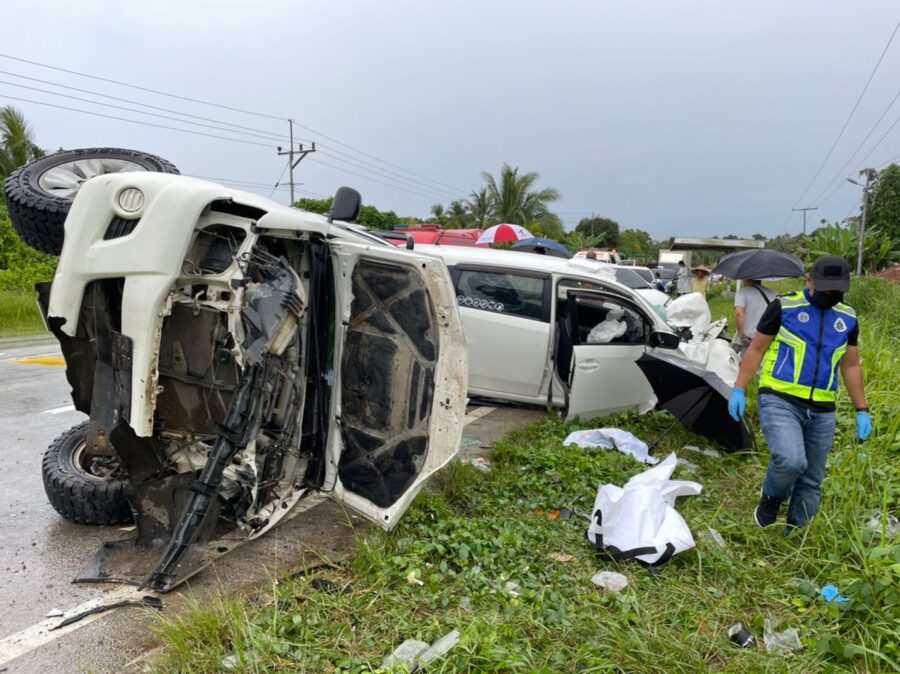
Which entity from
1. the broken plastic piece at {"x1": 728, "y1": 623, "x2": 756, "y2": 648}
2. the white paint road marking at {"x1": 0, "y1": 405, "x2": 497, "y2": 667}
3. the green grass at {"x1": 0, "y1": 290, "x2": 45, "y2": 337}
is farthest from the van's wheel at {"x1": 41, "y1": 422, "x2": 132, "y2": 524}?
the green grass at {"x1": 0, "y1": 290, "x2": 45, "y2": 337}

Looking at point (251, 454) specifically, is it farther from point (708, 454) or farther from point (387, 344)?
point (708, 454)

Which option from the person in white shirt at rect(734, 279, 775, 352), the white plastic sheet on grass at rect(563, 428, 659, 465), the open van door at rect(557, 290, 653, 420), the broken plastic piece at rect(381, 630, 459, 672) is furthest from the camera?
the person in white shirt at rect(734, 279, 775, 352)

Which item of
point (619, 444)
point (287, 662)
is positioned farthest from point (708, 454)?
point (287, 662)

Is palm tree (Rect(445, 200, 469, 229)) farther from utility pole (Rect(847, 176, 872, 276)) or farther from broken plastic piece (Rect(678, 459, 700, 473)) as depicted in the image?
broken plastic piece (Rect(678, 459, 700, 473))

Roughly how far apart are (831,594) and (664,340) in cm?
307

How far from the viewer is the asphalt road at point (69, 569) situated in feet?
8.51

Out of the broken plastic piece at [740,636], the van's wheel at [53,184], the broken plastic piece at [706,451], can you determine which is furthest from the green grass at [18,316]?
the broken plastic piece at [740,636]

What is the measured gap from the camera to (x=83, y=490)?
3.55m

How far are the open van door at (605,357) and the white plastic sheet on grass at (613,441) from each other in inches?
17.2

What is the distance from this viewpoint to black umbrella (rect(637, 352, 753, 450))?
16.1ft

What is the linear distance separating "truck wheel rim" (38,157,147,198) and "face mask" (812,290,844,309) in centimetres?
424

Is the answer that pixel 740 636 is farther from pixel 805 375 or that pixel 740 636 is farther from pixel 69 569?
pixel 69 569

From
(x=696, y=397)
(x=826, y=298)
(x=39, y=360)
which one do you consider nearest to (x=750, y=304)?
(x=696, y=397)

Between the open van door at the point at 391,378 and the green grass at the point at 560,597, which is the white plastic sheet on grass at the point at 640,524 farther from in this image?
the open van door at the point at 391,378
